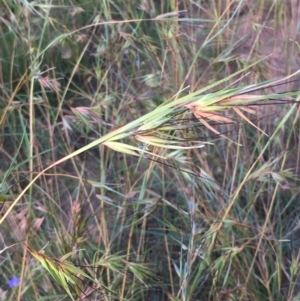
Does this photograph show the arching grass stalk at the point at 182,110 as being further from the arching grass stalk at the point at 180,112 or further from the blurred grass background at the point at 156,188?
the blurred grass background at the point at 156,188

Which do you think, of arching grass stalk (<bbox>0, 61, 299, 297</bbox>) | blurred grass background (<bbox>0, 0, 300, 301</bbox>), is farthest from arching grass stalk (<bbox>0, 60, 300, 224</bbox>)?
blurred grass background (<bbox>0, 0, 300, 301</bbox>)

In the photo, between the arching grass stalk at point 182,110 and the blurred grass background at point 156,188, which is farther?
the blurred grass background at point 156,188

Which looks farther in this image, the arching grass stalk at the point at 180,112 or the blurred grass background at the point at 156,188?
the blurred grass background at the point at 156,188

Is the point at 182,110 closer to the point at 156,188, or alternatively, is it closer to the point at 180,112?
the point at 180,112

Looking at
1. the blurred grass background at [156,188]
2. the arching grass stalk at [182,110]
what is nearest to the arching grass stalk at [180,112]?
the arching grass stalk at [182,110]

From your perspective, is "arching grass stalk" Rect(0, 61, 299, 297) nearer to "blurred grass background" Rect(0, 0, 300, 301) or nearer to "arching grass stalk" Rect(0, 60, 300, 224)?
"arching grass stalk" Rect(0, 60, 300, 224)

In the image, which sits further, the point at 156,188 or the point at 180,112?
the point at 156,188

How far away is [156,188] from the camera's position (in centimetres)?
171

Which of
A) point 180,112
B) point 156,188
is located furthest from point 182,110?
point 156,188

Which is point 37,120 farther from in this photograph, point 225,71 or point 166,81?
point 225,71

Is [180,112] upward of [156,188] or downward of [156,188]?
upward

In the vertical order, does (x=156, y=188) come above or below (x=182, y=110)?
below

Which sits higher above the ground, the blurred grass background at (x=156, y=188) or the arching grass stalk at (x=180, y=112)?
the arching grass stalk at (x=180, y=112)

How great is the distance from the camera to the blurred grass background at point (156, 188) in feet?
4.24
